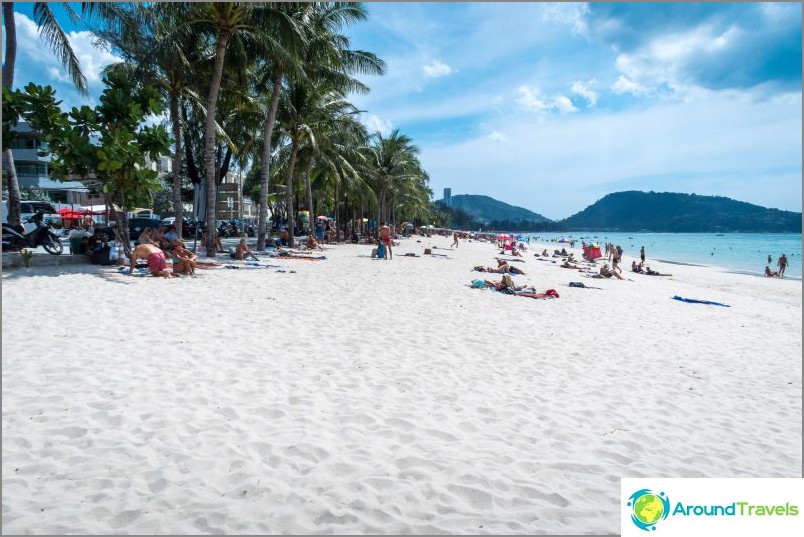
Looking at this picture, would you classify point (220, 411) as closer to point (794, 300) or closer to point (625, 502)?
point (625, 502)

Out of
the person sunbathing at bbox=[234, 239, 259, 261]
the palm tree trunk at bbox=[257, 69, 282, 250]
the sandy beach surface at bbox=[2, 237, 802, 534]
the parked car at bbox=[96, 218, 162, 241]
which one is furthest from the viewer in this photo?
the parked car at bbox=[96, 218, 162, 241]

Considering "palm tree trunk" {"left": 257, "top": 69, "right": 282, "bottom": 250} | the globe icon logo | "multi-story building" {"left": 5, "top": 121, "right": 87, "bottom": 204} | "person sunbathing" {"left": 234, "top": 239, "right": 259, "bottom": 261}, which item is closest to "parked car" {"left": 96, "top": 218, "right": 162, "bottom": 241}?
"palm tree trunk" {"left": 257, "top": 69, "right": 282, "bottom": 250}

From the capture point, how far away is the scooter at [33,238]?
40.0 feet

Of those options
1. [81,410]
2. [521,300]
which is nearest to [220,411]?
[81,410]

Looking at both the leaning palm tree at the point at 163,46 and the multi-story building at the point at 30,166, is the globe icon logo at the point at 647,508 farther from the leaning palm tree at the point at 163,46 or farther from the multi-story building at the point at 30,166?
the multi-story building at the point at 30,166

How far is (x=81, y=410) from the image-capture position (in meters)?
3.56

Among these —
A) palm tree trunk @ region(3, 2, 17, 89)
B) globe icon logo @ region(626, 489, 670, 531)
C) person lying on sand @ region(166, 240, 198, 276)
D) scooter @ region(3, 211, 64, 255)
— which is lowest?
globe icon logo @ region(626, 489, 670, 531)

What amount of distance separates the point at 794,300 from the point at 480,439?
18.4m

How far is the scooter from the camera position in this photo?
1219 cm

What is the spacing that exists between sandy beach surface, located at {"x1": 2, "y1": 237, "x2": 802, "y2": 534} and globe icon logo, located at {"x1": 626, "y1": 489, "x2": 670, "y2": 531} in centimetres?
12

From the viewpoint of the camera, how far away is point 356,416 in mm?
3775

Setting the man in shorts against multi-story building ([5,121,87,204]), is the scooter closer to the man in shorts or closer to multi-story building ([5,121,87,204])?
the man in shorts

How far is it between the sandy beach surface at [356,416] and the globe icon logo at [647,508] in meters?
0.12

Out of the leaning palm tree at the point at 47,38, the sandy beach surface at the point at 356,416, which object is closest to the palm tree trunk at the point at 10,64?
the leaning palm tree at the point at 47,38
